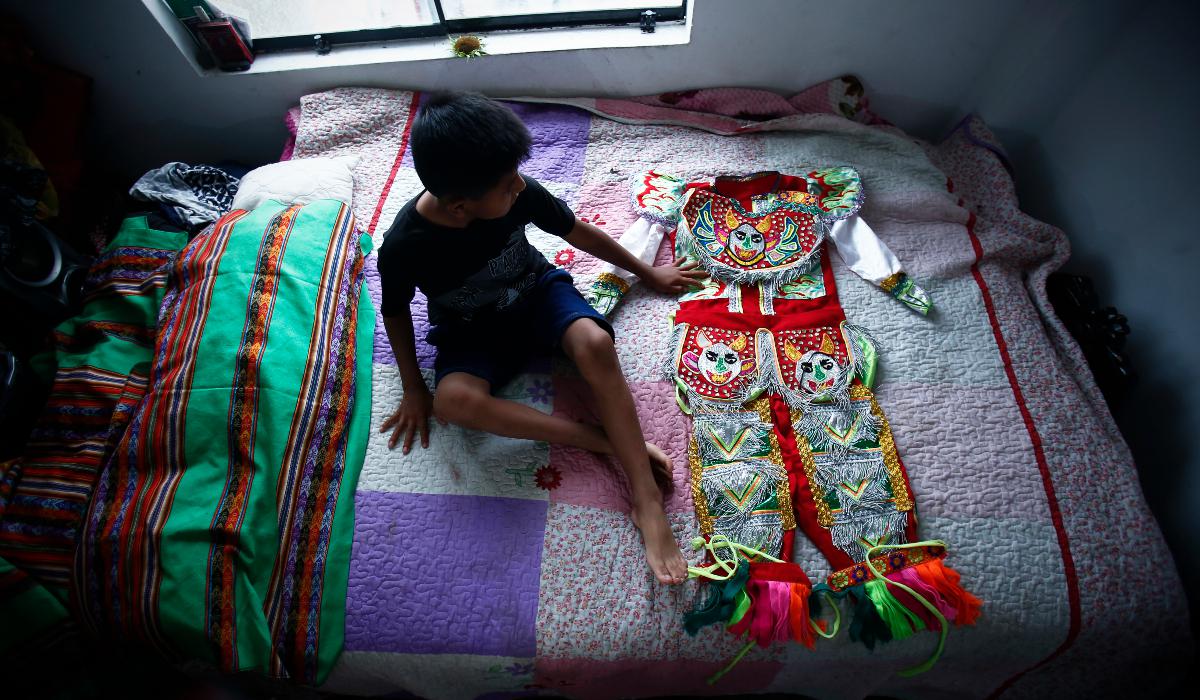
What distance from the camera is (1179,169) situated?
3.88 ft

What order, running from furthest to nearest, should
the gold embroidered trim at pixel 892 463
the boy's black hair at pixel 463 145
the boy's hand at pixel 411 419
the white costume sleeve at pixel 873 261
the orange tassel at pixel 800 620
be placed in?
the white costume sleeve at pixel 873 261, the boy's hand at pixel 411 419, the gold embroidered trim at pixel 892 463, the orange tassel at pixel 800 620, the boy's black hair at pixel 463 145

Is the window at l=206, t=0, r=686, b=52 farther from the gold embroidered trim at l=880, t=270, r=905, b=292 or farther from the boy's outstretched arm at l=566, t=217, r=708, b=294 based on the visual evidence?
the gold embroidered trim at l=880, t=270, r=905, b=292

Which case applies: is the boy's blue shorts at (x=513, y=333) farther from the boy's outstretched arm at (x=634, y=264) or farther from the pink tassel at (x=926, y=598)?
the pink tassel at (x=926, y=598)

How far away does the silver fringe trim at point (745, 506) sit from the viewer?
1.04 metres

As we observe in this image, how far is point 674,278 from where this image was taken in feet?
4.41

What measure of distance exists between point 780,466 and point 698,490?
171 mm

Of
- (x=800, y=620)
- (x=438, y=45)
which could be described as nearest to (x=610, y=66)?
(x=438, y=45)

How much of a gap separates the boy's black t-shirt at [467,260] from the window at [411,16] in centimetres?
86

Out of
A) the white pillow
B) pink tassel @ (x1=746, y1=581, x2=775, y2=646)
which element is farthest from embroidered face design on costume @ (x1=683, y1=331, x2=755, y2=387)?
the white pillow

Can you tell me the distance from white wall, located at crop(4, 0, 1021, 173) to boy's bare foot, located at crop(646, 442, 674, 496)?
3.94 feet

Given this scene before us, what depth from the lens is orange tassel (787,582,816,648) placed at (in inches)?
37.1

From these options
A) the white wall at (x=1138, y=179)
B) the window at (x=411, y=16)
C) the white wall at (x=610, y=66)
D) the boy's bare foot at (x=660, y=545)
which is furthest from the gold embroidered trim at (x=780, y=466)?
the window at (x=411, y=16)

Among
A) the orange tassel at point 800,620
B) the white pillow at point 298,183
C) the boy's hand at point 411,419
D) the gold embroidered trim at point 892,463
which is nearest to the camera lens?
the orange tassel at point 800,620

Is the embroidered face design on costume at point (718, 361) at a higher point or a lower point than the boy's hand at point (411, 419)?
higher
